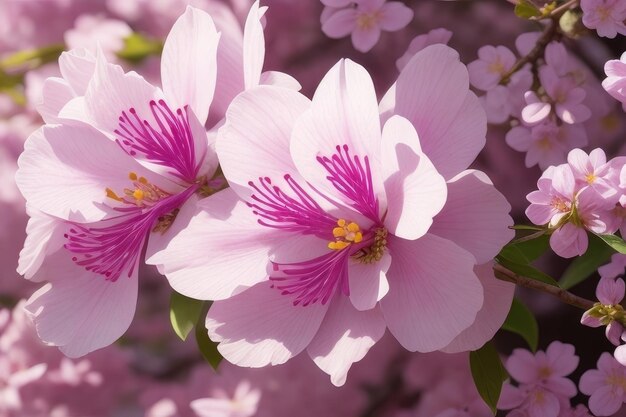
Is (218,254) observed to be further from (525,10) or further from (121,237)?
(525,10)

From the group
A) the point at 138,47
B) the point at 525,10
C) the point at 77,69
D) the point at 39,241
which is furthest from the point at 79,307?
the point at 138,47

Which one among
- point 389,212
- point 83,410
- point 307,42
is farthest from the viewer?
point 307,42

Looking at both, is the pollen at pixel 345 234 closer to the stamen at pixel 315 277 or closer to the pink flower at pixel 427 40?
the stamen at pixel 315 277

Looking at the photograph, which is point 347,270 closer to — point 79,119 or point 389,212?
point 389,212

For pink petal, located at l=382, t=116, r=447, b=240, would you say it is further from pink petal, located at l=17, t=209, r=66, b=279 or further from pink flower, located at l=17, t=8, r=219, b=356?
pink petal, located at l=17, t=209, r=66, b=279

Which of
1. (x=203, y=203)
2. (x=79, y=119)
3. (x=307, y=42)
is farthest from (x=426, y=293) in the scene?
(x=307, y=42)

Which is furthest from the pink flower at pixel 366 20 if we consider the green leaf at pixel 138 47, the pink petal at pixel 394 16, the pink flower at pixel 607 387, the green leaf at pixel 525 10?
the green leaf at pixel 138 47
